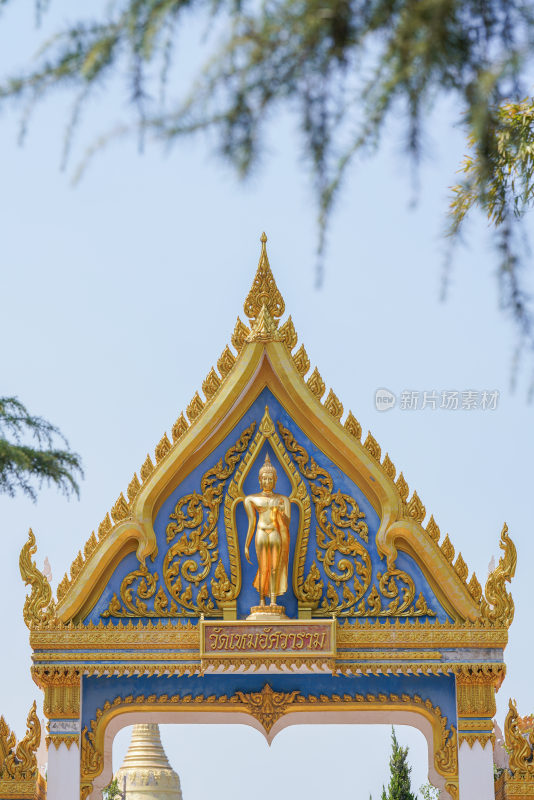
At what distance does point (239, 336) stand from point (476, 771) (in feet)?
17.3

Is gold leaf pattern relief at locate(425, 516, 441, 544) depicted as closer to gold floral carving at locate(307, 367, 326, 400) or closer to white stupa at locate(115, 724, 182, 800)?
gold floral carving at locate(307, 367, 326, 400)

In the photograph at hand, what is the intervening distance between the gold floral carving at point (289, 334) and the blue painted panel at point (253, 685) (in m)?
3.62

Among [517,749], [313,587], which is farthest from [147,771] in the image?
[517,749]

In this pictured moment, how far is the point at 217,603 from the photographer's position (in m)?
14.8

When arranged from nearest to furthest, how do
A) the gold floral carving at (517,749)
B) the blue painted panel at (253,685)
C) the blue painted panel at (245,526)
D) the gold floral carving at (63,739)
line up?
the gold floral carving at (517,749) < the gold floral carving at (63,739) < the blue painted panel at (253,685) < the blue painted panel at (245,526)

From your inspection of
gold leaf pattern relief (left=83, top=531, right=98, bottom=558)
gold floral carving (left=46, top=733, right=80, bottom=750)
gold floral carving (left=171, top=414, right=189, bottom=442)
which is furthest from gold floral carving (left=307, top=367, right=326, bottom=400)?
gold floral carving (left=46, top=733, right=80, bottom=750)

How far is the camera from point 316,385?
15.3m

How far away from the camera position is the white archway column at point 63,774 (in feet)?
46.9

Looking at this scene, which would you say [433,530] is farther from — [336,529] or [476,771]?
[476,771]

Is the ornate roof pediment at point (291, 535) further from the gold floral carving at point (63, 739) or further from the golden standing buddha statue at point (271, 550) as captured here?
the gold floral carving at point (63, 739)

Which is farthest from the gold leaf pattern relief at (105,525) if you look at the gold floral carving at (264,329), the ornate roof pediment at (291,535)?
the gold floral carving at (264,329)

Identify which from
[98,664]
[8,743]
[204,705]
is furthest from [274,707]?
[8,743]

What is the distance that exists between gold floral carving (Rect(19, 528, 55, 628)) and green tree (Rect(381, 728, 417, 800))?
9914 mm

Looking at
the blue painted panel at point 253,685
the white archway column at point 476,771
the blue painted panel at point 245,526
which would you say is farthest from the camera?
the blue painted panel at point 245,526
